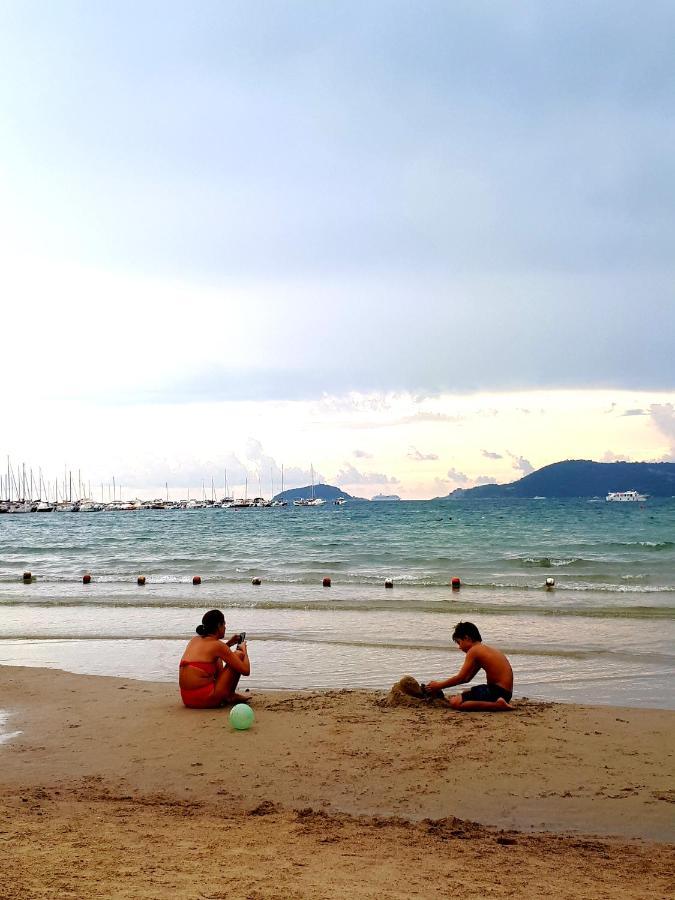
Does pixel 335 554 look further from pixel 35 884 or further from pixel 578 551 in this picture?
pixel 35 884

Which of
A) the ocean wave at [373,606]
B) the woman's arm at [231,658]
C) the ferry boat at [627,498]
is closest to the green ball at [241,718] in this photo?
the woman's arm at [231,658]

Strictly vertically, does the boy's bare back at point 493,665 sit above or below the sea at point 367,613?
above

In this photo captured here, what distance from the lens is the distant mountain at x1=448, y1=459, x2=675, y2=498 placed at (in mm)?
174875

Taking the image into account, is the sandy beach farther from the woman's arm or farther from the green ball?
the woman's arm

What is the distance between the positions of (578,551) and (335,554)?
11.0 m

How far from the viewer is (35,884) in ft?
14.6

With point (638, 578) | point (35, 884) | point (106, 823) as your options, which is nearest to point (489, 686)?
point (106, 823)

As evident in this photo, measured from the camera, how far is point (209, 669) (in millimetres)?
9461

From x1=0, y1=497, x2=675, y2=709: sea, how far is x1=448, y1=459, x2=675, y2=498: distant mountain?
145 meters

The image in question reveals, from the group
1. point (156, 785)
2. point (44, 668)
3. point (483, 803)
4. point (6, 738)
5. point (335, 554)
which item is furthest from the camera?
point (335, 554)

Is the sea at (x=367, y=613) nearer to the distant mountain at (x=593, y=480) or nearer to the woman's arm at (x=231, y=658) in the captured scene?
the woman's arm at (x=231, y=658)

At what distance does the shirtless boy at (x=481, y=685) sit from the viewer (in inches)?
361

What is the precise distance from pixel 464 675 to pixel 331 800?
3094 millimetres

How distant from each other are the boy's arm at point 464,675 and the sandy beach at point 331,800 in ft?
1.12
